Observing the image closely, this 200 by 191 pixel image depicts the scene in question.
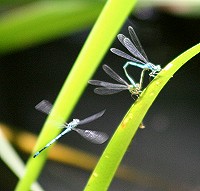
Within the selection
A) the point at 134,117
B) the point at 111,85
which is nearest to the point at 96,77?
the point at 111,85

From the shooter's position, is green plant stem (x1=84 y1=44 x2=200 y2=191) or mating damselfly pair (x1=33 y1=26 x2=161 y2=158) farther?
mating damselfly pair (x1=33 y1=26 x2=161 y2=158)

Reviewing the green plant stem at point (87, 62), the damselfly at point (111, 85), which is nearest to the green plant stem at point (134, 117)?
the green plant stem at point (87, 62)

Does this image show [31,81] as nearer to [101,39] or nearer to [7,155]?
[7,155]

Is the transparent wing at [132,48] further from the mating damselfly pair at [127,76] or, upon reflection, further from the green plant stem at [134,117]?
the green plant stem at [134,117]

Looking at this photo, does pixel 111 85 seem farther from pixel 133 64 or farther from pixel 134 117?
pixel 134 117

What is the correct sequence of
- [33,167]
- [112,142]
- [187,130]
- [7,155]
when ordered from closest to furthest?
[112,142] → [33,167] → [7,155] → [187,130]

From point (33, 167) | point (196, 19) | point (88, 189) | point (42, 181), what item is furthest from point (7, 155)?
point (196, 19)

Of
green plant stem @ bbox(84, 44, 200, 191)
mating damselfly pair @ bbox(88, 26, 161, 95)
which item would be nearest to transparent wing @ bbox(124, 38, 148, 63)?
mating damselfly pair @ bbox(88, 26, 161, 95)

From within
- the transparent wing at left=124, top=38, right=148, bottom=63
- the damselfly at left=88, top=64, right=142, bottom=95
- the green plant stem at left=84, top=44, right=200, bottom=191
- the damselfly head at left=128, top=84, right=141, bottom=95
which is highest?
the transparent wing at left=124, top=38, right=148, bottom=63

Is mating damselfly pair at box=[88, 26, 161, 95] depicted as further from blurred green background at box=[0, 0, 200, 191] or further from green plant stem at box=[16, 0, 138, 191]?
blurred green background at box=[0, 0, 200, 191]
